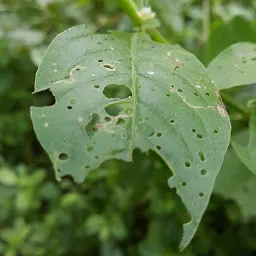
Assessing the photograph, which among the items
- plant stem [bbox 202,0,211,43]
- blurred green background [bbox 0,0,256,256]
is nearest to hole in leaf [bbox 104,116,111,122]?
blurred green background [bbox 0,0,256,256]

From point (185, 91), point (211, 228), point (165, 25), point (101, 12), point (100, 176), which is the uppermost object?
point (185, 91)

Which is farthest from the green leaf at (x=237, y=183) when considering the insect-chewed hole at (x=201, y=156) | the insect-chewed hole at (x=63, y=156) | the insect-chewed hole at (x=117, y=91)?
the insect-chewed hole at (x=63, y=156)

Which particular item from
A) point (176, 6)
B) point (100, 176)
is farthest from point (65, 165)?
point (176, 6)

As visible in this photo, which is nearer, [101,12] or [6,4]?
[6,4]

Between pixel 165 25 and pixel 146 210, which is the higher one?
pixel 165 25

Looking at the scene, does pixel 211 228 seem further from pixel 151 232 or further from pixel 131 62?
pixel 131 62

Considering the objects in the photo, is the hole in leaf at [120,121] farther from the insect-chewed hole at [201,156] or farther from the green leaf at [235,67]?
the green leaf at [235,67]
